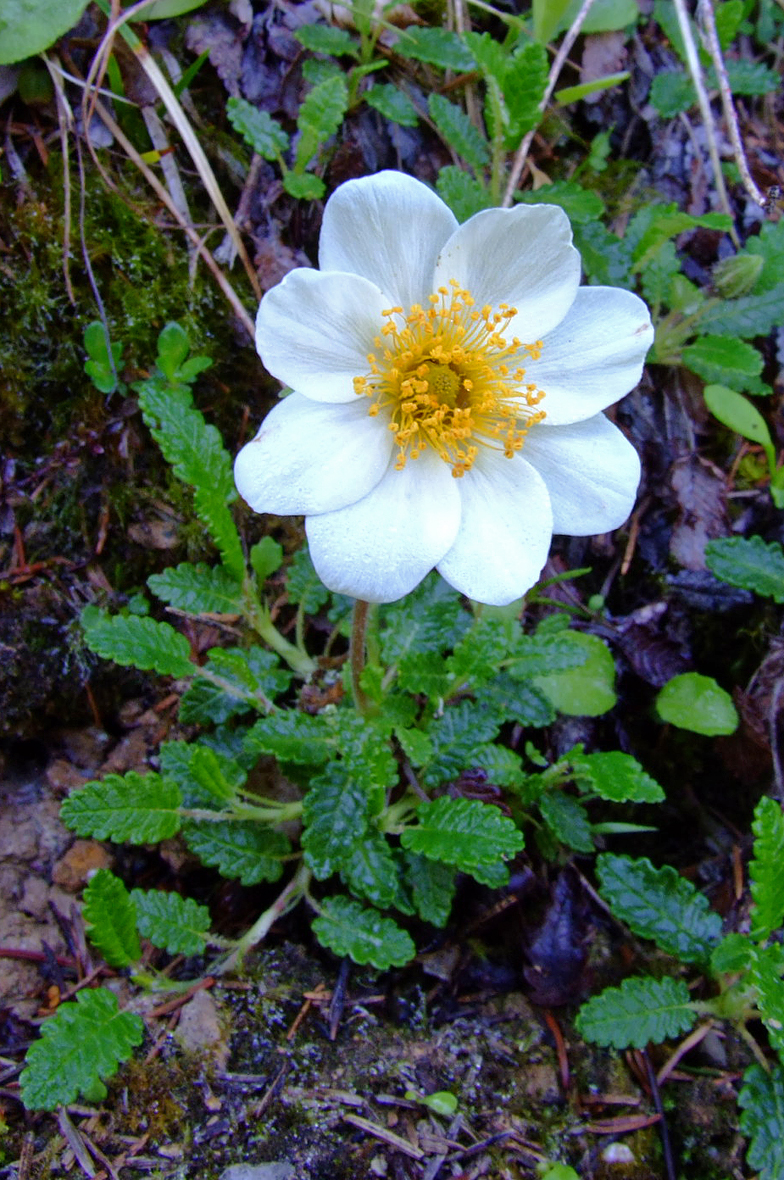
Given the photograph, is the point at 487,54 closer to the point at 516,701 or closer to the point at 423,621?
the point at 423,621

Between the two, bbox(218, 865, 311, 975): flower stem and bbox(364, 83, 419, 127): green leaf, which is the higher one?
bbox(364, 83, 419, 127): green leaf

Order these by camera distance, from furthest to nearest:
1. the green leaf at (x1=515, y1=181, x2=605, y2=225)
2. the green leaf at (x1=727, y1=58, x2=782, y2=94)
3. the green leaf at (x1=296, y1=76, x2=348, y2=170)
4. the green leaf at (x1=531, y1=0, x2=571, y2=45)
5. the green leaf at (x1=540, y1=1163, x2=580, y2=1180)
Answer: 1. the green leaf at (x1=727, y1=58, x2=782, y2=94)
2. the green leaf at (x1=531, y1=0, x2=571, y2=45)
3. the green leaf at (x1=515, y1=181, x2=605, y2=225)
4. the green leaf at (x1=296, y1=76, x2=348, y2=170)
5. the green leaf at (x1=540, y1=1163, x2=580, y2=1180)

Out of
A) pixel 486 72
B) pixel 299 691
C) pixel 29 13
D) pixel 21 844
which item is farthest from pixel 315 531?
pixel 29 13

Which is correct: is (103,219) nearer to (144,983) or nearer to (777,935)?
(144,983)

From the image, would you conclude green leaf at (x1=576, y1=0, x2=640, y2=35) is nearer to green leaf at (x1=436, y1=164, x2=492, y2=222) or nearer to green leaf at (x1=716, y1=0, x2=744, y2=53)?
green leaf at (x1=716, y1=0, x2=744, y2=53)

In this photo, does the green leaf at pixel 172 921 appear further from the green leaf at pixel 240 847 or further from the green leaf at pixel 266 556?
the green leaf at pixel 266 556

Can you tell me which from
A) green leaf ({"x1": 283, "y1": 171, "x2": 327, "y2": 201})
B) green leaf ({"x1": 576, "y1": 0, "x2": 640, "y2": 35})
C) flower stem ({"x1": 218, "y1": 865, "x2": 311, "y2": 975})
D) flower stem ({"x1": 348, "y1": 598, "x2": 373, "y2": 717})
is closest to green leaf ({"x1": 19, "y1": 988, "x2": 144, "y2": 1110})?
flower stem ({"x1": 218, "y1": 865, "x2": 311, "y2": 975})
